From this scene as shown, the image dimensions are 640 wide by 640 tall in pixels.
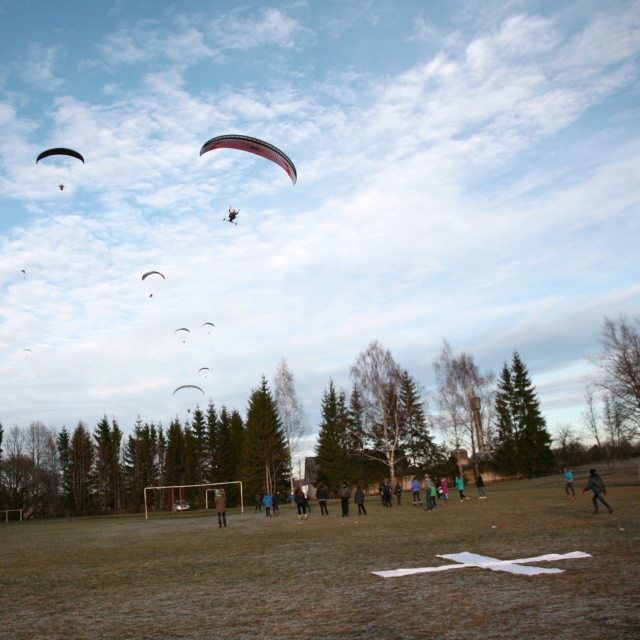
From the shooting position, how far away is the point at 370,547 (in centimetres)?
1372

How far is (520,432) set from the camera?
6294 cm

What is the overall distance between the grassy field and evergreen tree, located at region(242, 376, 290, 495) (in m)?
37.0

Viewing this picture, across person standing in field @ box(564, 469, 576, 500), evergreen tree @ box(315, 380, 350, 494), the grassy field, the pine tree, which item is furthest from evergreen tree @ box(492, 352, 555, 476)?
the grassy field

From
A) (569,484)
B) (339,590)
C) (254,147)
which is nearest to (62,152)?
(254,147)

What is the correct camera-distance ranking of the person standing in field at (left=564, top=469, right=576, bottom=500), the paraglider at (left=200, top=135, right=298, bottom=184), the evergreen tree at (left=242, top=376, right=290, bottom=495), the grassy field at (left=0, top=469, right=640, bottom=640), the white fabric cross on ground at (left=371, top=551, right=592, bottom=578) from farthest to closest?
the evergreen tree at (left=242, top=376, right=290, bottom=495)
the person standing in field at (left=564, top=469, right=576, bottom=500)
the paraglider at (left=200, top=135, right=298, bottom=184)
the white fabric cross on ground at (left=371, top=551, right=592, bottom=578)
the grassy field at (left=0, top=469, right=640, bottom=640)

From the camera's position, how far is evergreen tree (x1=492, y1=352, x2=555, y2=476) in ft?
202

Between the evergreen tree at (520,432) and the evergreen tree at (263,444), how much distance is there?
25.4 metres

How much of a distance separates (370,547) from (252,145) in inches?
591

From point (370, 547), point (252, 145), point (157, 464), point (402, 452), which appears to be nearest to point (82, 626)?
Answer: point (370, 547)

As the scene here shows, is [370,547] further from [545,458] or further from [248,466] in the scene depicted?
[545,458]

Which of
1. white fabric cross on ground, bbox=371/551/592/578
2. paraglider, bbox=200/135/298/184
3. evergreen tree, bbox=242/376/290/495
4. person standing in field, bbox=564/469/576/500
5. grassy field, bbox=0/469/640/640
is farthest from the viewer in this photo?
evergreen tree, bbox=242/376/290/495

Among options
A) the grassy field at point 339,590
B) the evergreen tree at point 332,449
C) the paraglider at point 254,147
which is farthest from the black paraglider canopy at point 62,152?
the evergreen tree at point 332,449

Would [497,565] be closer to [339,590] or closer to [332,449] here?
[339,590]

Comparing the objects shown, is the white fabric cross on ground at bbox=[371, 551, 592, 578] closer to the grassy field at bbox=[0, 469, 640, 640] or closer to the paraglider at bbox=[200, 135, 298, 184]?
the grassy field at bbox=[0, 469, 640, 640]
